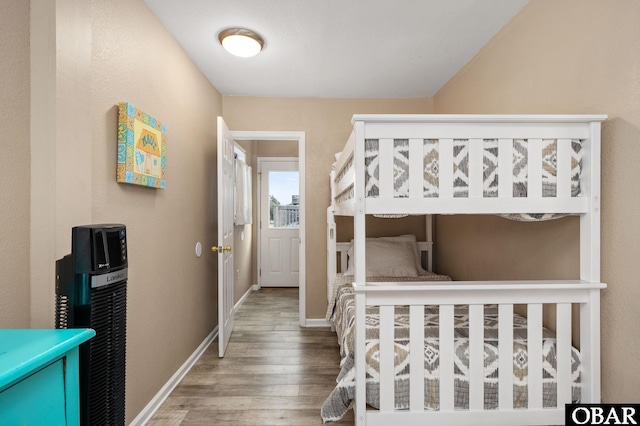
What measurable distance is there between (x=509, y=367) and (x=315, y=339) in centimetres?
202

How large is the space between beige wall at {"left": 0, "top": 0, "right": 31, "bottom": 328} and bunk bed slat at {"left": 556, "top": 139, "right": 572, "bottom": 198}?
6.93 ft

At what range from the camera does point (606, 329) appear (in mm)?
1472

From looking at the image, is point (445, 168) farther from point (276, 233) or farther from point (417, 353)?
point (276, 233)

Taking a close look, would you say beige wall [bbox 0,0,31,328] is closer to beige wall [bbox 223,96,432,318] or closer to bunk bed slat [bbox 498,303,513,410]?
bunk bed slat [bbox 498,303,513,410]

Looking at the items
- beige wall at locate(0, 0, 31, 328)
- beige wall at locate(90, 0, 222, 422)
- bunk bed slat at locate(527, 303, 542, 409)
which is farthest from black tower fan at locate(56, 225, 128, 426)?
bunk bed slat at locate(527, 303, 542, 409)

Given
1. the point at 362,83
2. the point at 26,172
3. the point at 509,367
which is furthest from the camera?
the point at 362,83

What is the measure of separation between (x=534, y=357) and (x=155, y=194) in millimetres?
2218

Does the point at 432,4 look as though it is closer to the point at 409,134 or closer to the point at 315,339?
the point at 409,134

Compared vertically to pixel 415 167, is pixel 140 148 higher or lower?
higher

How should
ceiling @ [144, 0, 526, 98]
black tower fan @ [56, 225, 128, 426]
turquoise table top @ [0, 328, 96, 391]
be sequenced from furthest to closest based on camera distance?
1. ceiling @ [144, 0, 526, 98]
2. black tower fan @ [56, 225, 128, 426]
3. turquoise table top @ [0, 328, 96, 391]

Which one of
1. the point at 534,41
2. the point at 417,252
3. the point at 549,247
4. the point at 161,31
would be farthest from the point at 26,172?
the point at 417,252

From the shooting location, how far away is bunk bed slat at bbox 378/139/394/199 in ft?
4.80

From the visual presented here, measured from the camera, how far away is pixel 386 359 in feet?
4.81

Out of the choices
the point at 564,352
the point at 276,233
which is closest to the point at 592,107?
the point at 564,352
